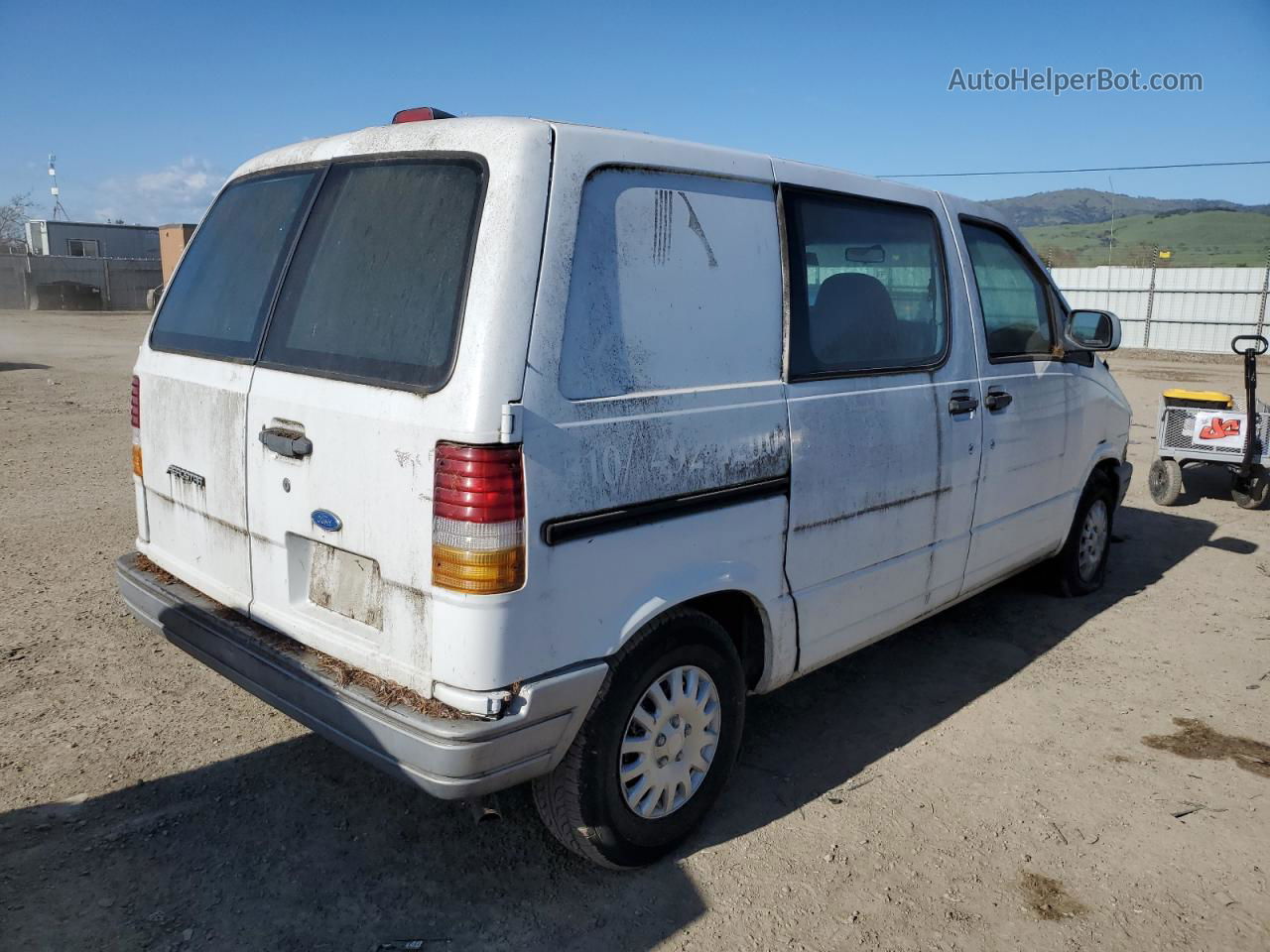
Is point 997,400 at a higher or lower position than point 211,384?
lower

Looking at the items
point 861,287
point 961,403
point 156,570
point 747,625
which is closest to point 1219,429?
point 961,403

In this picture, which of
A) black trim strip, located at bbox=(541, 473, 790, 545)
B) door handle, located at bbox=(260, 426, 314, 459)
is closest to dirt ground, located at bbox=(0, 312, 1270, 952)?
black trim strip, located at bbox=(541, 473, 790, 545)

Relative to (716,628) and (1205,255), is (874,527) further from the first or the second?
(1205,255)

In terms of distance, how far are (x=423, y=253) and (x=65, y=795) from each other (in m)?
2.26

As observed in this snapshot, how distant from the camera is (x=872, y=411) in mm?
3498

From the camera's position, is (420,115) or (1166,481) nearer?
(420,115)

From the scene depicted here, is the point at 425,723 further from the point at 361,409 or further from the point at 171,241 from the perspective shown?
the point at 171,241

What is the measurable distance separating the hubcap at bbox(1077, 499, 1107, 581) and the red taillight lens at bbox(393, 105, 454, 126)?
4.38 meters

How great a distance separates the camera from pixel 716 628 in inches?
120

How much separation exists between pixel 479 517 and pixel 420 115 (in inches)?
53.9

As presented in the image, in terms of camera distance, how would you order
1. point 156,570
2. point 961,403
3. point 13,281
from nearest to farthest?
point 156,570
point 961,403
point 13,281

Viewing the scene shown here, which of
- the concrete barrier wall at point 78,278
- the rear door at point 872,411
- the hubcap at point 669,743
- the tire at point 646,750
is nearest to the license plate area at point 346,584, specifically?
the tire at point 646,750

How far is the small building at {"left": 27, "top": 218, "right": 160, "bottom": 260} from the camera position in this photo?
139 ft

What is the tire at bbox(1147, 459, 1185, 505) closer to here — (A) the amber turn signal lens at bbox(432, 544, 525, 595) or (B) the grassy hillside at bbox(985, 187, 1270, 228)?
(A) the amber turn signal lens at bbox(432, 544, 525, 595)
